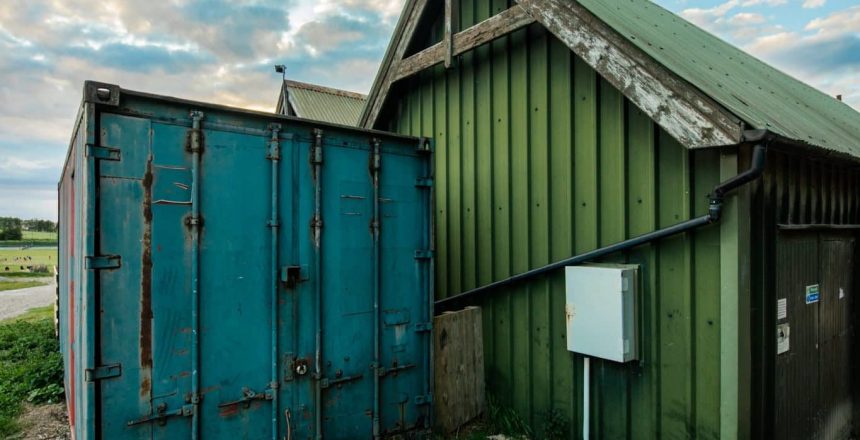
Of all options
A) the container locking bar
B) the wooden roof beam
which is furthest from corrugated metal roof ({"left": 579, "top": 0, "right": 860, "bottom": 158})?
the container locking bar

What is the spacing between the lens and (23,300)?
57.5 feet

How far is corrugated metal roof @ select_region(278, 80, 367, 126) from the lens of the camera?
12.0 meters

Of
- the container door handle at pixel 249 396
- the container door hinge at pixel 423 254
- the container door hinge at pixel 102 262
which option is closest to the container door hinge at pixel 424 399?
the container door hinge at pixel 423 254

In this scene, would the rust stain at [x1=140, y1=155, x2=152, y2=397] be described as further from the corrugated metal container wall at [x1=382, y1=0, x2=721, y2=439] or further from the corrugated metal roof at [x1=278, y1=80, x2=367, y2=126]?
the corrugated metal roof at [x1=278, y1=80, x2=367, y2=126]

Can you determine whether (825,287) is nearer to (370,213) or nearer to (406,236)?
(406,236)

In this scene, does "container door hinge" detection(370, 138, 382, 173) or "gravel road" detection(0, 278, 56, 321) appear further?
"gravel road" detection(0, 278, 56, 321)

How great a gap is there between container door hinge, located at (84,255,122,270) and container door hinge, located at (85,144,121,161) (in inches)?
25.0

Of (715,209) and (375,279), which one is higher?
(715,209)

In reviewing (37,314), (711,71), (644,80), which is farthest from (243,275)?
(37,314)

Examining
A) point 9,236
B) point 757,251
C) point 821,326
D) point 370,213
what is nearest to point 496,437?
point 370,213

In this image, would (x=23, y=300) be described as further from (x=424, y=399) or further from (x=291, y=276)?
(x=424, y=399)

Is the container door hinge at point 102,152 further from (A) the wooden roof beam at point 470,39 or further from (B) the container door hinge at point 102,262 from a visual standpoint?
(A) the wooden roof beam at point 470,39

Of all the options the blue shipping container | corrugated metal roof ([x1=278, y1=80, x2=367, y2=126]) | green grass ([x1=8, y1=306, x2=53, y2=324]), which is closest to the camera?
the blue shipping container

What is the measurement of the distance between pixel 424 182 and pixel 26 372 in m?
6.61
